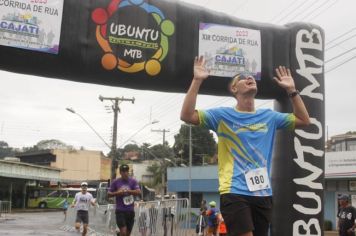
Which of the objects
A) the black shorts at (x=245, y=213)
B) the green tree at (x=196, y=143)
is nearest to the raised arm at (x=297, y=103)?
the black shorts at (x=245, y=213)

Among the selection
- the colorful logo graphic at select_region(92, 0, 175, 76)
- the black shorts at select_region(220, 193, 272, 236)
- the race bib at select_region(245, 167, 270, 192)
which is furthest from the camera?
the colorful logo graphic at select_region(92, 0, 175, 76)

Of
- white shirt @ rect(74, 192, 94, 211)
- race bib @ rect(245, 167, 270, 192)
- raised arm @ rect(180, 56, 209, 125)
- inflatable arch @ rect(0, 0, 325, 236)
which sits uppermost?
inflatable arch @ rect(0, 0, 325, 236)

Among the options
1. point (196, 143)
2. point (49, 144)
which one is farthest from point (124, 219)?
point (49, 144)

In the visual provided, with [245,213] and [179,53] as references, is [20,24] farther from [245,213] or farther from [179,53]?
[245,213]

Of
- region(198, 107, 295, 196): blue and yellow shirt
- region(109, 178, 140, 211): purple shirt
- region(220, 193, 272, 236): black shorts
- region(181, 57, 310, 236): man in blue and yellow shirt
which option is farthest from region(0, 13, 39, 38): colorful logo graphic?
region(220, 193, 272, 236): black shorts

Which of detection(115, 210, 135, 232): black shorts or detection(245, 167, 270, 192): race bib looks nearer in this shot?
detection(245, 167, 270, 192): race bib

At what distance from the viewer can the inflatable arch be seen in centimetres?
712

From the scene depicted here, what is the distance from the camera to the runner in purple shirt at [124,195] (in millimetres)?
8953

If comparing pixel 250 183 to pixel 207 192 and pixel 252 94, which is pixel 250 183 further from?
pixel 207 192

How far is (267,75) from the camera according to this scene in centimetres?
845

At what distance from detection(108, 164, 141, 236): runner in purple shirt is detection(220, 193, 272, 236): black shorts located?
536 centimetres

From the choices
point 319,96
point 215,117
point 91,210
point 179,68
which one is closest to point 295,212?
point 319,96

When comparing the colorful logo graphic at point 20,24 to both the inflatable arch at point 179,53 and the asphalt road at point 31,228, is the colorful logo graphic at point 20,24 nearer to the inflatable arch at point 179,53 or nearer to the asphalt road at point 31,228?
the inflatable arch at point 179,53

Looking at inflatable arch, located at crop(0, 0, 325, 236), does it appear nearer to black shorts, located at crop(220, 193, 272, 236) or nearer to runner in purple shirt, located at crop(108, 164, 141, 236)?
runner in purple shirt, located at crop(108, 164, 141, 236)
